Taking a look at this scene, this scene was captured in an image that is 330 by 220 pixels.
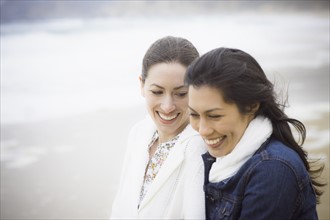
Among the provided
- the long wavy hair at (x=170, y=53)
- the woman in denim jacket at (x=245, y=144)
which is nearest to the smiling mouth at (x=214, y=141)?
the woman in denim jacket at (x=245, y=144)

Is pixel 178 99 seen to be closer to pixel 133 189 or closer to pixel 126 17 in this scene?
pixel 133 189

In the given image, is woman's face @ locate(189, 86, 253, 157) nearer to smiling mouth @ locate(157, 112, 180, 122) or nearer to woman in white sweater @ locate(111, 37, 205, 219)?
woman in white sweater @ locate(111, 37, 205, 219)

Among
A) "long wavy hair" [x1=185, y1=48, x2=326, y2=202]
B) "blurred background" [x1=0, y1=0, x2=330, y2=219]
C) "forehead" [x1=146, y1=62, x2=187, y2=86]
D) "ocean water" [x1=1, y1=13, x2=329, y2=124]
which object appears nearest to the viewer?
"long wavy hair" [x1=185, y1=48, x2=326, y2=202]

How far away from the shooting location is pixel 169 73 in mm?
1846

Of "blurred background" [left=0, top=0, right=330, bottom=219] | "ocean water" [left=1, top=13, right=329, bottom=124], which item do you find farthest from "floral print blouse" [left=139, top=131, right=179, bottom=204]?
"ocean water" [left=1, top=13, right=329, bottom=124]

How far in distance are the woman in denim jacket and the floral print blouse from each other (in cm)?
41

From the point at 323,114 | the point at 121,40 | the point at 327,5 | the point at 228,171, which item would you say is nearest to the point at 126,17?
the point at 121,40

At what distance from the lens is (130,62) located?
6219 millimetres

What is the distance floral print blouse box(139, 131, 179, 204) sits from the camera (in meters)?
1.97

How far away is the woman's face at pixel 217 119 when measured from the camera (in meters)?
1.48

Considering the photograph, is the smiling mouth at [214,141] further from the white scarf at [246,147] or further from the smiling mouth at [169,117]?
the smiling mouth at [169,117]

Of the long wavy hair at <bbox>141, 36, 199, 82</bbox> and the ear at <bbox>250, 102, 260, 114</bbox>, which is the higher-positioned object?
the long wavy hair at <bbox>141, 36, 199, 82</bbox>

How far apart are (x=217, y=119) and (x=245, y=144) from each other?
0.48 ft

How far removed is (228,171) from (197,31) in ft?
18.5
